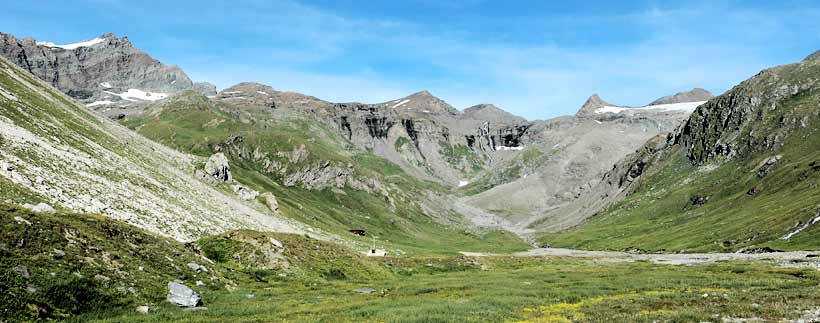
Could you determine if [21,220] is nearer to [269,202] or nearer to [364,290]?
[364,290]

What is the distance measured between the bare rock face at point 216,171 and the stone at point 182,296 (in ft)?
325

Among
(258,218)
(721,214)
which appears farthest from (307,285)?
(721,214)

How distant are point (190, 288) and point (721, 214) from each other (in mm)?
197567

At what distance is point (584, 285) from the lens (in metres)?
56.2

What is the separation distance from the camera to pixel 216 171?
14112cm

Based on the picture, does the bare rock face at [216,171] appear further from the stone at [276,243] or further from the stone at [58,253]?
the stone at [58,253]

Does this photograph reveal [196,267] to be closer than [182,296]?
No

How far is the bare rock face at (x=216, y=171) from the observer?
442 ft

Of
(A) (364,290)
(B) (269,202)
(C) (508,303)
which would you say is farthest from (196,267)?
(B) (269,202)

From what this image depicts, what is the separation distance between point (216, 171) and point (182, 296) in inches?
4320

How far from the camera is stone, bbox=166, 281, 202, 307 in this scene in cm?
3719

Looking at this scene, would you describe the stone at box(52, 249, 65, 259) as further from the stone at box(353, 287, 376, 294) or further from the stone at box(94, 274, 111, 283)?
the stone at box(353, 287, 376, 294)

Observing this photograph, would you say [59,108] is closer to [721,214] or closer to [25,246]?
[25,246]

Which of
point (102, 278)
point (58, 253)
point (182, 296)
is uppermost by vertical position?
point (58, 253)
